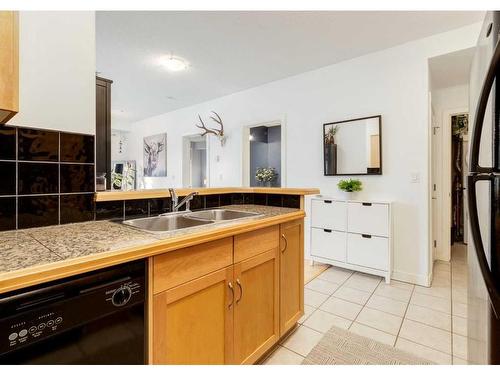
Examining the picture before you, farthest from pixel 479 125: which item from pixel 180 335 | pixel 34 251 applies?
pixel 34 251

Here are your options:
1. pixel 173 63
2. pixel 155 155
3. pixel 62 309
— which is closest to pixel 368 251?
pixel 62 309

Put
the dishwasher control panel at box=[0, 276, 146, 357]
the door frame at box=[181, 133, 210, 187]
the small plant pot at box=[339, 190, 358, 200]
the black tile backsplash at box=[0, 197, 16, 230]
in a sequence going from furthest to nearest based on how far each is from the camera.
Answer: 1. the door frame at box=[181, 133, 210, 187]
2. the small plant pot at box=[339, 190, 358, 200]
3. the black tile backsplash at box=[0, 197, 16, 230]
4. the dishwasher control panel at box=[0, 276, 146, 357]

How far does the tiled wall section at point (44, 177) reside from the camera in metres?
1.13

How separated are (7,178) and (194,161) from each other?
453 centimetres

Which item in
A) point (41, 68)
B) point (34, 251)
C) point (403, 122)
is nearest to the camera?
point (34, 251)

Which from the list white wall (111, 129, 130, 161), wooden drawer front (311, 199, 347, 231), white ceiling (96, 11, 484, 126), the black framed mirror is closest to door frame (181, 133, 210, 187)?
white ceiling (96, 11, 484, 126)

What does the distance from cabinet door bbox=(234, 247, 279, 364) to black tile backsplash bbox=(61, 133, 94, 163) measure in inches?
39.7

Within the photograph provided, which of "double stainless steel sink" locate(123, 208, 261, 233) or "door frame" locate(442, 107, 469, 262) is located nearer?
"double stainless steel sink" locate(123, 208, 261, 233)

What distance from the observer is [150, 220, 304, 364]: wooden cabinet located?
3.08 feet

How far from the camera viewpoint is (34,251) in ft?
2.59

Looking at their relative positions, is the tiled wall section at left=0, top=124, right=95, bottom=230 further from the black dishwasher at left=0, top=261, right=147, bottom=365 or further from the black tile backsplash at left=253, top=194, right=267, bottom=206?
the black tile backsplash at left=253, top=194, right=267, bottom=206

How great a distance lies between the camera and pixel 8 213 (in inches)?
44.3
